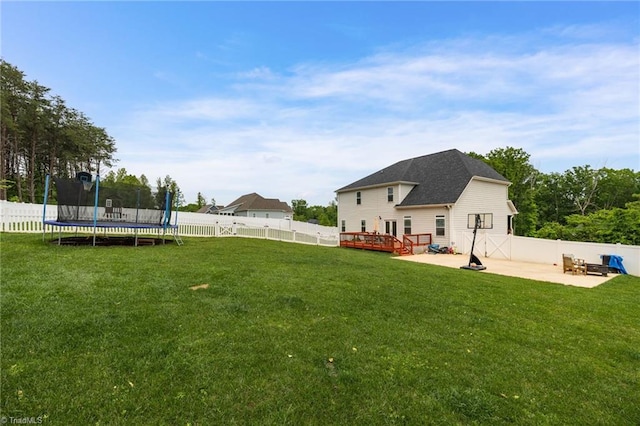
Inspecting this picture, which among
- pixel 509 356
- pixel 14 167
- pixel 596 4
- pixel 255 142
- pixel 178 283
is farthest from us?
pixel 14 167

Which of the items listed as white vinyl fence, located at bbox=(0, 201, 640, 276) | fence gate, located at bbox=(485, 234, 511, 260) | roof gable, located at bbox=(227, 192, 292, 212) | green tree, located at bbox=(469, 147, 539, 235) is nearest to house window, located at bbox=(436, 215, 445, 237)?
white vinyl fence, located at bbox=(0, 201, 640, 276)

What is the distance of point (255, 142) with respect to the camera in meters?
23.6

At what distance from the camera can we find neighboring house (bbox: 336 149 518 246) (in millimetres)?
19438

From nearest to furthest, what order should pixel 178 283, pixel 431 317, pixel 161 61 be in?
pixel 431 317 → pixel 178 283 → pixel 161 61

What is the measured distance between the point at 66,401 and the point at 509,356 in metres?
4.54

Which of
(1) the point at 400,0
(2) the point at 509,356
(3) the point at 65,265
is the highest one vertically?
(1) the point at 400,0

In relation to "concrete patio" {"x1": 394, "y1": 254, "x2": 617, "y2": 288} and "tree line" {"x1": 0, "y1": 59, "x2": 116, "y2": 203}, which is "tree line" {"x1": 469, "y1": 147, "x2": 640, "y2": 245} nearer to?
"concrete patio" {"x1": 394, "y1": 254, "x2": 617, "y2": 288}

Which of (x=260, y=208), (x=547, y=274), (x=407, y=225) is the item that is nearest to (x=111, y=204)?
(x=547, y=274)

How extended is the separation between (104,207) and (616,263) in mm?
18998

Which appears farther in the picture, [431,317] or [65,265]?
[65,265]

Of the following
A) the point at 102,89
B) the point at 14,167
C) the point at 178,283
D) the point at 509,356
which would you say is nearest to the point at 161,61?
the point at 102,89

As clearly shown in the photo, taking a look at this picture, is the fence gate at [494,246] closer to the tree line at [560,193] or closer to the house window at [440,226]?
the house window at [440,226]

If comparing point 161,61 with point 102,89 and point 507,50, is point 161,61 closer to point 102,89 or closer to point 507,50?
point 102,89

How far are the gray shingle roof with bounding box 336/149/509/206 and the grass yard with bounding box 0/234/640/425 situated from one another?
47.1 ft
